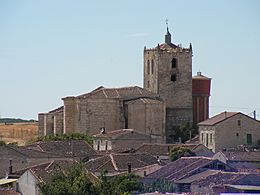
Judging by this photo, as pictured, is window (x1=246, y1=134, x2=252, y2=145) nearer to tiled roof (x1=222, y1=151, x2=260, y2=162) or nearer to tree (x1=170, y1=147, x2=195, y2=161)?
tree (x1=170, y1=147, x2=195, y2=161)

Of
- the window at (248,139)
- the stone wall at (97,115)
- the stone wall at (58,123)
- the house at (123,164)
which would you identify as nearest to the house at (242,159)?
the house at (123,164)

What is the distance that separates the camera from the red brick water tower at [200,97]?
82.6m

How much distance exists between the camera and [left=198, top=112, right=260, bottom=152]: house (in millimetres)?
68444

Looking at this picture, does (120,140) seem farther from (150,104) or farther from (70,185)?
(70,185)

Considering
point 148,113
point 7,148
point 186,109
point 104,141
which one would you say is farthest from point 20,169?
point 186,109

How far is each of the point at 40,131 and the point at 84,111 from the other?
7.64 meters

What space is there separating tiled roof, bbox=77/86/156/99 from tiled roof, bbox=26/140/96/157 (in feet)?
48.2

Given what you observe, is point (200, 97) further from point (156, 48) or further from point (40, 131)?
point (40, 131)

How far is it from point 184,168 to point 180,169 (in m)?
0.19

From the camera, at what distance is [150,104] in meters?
76.0

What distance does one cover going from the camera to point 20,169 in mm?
53969

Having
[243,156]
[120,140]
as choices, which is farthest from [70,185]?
[120,140]

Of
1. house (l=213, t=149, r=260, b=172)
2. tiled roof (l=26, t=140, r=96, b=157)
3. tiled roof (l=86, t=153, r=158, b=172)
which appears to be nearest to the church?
tiled roof (l=26, t=140, r=96, b=157)

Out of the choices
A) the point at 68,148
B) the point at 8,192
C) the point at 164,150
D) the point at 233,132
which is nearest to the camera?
the point at 8,192
